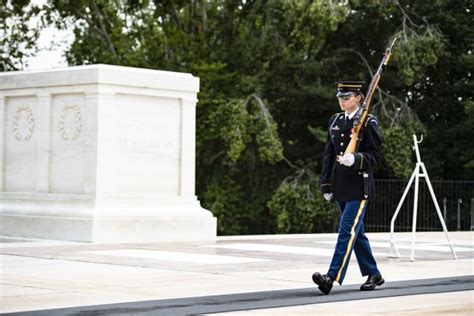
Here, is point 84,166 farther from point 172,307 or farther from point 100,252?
point 172,307

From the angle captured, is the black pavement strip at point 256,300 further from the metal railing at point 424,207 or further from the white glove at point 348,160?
the metal railing at point 424,207

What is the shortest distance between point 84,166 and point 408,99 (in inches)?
891

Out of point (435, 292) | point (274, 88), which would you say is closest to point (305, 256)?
point (435, 292)

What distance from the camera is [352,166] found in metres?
10.1

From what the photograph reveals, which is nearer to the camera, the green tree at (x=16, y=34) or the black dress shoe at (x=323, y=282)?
the black dress shoe at (x=323, y=282)

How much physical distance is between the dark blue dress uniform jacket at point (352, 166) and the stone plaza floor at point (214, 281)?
2.93 feet

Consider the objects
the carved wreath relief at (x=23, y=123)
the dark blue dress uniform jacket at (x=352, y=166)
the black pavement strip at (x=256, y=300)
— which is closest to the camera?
the black pavement strip at (x=256, y=300)

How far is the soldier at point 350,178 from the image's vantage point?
9.99 m

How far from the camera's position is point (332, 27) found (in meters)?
32.5

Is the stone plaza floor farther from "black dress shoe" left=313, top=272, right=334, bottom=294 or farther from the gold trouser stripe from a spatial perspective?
the gold trouser stripe

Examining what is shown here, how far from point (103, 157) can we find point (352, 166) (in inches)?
327

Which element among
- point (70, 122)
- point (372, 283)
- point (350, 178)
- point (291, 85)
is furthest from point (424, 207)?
point (350, 178)

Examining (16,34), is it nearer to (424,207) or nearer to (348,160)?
(424,207)

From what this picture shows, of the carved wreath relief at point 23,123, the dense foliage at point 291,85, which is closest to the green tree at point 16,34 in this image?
the dense foliage at point 291,85
